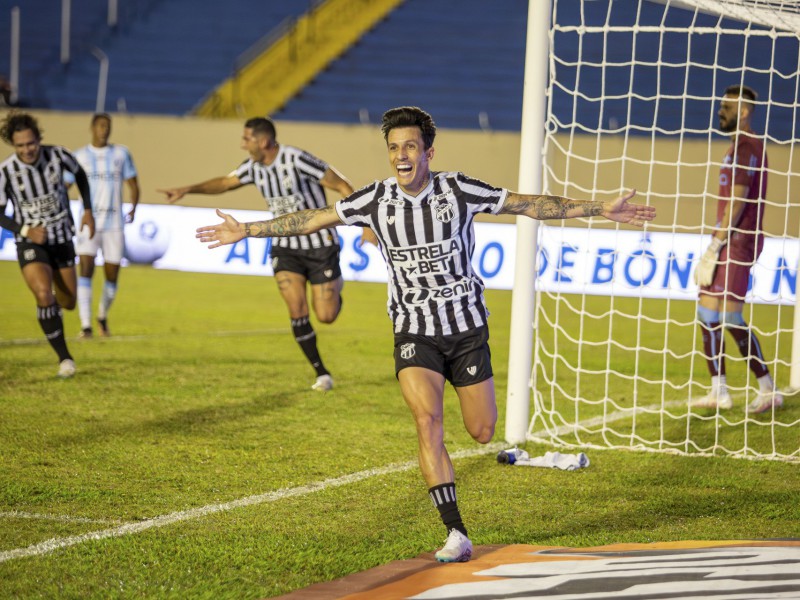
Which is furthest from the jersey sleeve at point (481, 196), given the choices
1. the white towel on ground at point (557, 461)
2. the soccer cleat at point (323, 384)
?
the soccer cleat at point (323, 384)

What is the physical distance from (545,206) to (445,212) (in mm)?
435

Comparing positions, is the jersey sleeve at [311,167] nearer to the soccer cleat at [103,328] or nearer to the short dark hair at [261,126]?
the short dark hair at [261,126]

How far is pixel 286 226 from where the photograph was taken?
16.1 ft

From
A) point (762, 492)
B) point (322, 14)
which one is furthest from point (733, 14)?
point (322, 14)

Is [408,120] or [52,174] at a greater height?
[408,120]

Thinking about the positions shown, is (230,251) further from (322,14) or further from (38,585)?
Result: (38,585)

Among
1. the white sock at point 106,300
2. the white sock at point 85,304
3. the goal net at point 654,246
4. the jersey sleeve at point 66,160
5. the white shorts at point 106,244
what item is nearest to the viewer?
the goal net at point 654,246

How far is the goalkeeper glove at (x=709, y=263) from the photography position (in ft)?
24.8

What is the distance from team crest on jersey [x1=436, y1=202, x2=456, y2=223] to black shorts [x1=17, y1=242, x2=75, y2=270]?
468 centimetres

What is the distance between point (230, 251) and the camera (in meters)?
18.1

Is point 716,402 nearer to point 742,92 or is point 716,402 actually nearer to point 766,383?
point 766,383

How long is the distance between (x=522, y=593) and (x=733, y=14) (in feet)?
14.8

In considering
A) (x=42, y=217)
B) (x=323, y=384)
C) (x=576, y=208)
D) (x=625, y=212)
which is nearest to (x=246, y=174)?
(x=42, y=217)

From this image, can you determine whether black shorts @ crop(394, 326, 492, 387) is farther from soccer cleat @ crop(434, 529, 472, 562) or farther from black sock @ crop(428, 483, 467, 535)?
soccer cleat @ crop(434, 529, 472, 562)
